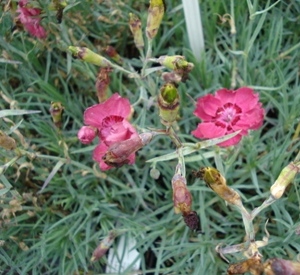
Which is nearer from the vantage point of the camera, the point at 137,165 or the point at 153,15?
the point at 153,15

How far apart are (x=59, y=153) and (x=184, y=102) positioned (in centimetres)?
37

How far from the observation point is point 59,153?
4.64 ft

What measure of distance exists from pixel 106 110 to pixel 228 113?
294mm

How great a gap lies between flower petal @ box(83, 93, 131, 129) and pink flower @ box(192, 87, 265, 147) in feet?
0.56

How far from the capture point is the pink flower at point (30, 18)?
4.13ft

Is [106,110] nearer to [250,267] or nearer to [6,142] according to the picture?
[6,142]

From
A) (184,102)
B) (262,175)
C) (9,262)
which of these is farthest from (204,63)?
(9,262)

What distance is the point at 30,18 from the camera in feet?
4.21

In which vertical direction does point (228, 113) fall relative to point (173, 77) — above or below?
below

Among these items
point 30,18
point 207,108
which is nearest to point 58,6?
point 30,18

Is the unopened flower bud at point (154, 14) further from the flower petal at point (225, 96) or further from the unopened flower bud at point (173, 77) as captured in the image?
the flower petal at point (225, 96)

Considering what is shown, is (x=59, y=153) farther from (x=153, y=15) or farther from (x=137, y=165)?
(x=153, y=15)

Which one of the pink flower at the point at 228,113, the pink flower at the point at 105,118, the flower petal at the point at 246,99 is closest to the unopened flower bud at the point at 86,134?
the pink flower at the point at 105,118

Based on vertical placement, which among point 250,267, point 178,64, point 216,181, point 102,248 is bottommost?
point 102,248
